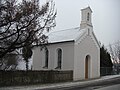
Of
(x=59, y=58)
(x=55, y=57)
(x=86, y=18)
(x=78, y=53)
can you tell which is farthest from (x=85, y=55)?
(x=86, y=18)

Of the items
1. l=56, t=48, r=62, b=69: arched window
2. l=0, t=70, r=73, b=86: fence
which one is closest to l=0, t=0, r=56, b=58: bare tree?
l=0, t=70, r=73, b=86: fence

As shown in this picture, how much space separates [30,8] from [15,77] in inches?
265

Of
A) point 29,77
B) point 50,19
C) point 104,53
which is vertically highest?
point 50,19


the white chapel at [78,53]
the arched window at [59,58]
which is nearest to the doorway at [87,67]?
the white chapel at [78,53]

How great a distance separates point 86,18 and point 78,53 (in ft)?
18.8

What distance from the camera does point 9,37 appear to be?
22.2m

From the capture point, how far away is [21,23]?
70.0ft

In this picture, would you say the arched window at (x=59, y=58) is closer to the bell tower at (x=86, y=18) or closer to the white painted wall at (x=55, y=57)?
the white painted wall at (x=55, y=57)

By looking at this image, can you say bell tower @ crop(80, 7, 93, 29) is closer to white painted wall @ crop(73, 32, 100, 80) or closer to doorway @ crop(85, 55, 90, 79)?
white painted wall @ crop(73, 32, 100, 80)

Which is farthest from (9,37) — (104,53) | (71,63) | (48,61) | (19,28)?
(104,53)

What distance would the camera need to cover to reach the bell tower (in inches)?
1260

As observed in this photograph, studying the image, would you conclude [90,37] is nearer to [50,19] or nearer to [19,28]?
[50,19]

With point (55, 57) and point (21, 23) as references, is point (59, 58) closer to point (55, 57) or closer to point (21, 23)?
point (55, 57)

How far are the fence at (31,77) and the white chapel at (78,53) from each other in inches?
80.1
